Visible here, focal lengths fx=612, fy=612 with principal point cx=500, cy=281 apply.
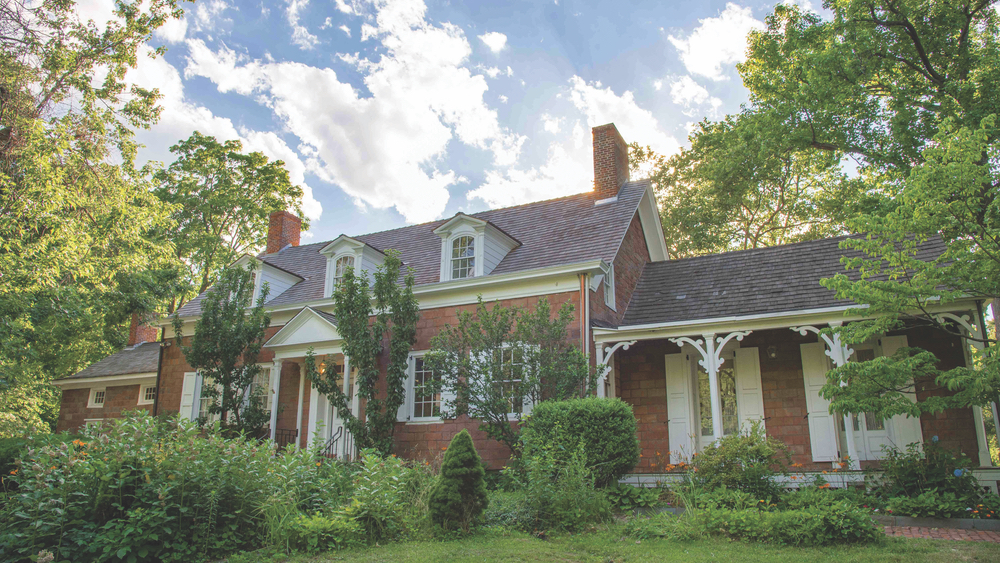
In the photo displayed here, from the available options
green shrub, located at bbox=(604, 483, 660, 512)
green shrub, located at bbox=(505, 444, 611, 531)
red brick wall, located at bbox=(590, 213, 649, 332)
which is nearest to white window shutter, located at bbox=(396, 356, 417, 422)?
red brick wall, located at bbox=(590, 213, 649, 332)

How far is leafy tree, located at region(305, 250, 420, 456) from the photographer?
496 inches

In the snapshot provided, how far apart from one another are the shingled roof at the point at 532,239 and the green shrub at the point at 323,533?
754 cm

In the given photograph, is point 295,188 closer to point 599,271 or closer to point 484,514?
point 599,271

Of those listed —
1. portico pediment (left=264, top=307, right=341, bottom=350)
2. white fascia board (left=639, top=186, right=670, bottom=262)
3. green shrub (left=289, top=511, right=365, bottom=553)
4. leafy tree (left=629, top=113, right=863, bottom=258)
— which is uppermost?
leafy tree (left=629, top=113, right=863, bottom=258)

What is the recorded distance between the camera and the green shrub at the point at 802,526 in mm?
6293

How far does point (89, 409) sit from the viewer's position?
20.8 metres

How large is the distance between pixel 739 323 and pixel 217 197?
77.4ft

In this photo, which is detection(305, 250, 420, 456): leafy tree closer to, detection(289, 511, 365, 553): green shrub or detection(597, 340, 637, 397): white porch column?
detection(597, 340, 637, 397): white porch column

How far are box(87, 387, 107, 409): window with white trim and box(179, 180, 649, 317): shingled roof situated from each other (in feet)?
17.3

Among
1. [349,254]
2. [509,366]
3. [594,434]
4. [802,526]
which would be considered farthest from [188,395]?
[802,526]

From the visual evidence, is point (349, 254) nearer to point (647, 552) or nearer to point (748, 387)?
point (748, 387)

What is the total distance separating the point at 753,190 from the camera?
2273 cm

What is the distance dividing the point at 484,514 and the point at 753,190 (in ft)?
62.7

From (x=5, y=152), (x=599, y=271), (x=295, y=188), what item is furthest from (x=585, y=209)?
(x=295, y=188)
